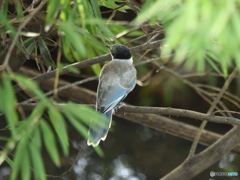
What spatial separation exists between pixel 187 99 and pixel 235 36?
10.00 ft

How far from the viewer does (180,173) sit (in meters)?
3.07

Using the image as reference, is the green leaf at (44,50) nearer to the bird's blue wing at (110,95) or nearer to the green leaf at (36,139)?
the bird's blue wing at (110,95)

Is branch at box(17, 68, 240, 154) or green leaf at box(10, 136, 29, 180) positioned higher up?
green leaf at box(10, 136, 29, 180)

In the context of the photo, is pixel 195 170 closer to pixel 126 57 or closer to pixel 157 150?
pixel 126 57

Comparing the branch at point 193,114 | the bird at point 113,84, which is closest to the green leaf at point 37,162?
the branch at point 193,114

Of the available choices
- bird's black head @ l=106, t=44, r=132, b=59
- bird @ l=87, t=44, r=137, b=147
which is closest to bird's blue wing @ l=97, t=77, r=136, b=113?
bird @ l=87, t=44, r=137, b=147

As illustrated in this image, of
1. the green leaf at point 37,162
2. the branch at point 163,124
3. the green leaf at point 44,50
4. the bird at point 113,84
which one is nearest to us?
the green leaf at point 37,162

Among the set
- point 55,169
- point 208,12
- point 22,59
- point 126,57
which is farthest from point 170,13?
point 55,169

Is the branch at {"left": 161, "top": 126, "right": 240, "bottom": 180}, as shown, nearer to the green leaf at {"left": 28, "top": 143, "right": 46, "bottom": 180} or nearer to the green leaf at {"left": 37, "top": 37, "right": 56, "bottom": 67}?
the green leaf at {"left": 37, "top": 37, "right": 56, "bottom": 67}

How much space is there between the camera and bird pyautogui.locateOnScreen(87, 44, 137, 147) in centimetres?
274

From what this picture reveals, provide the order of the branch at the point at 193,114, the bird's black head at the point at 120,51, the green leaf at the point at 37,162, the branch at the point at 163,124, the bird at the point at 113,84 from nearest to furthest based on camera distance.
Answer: the green leaf at the point at 37,162
the branch at the point at 193,114
the bird at the point at 113,84
the bird's black head at the point at 120,51
the branch at the point at 163,124

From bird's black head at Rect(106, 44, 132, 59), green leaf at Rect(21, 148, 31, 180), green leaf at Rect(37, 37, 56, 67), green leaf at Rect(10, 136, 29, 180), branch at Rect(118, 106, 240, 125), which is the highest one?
green leaf at Rect(10, 136, 29, 180)

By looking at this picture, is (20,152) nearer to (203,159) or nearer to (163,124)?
(203,159)

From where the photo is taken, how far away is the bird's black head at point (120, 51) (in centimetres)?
301
